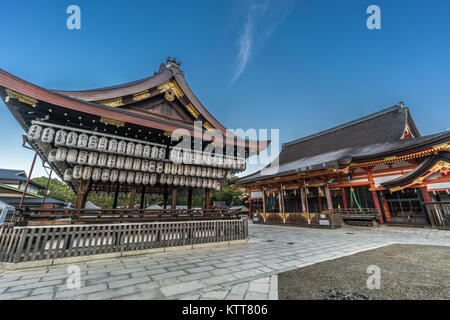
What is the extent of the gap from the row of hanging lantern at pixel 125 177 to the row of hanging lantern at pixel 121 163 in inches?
8.4

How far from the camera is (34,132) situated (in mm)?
5094

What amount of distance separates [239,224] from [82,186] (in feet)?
20.2

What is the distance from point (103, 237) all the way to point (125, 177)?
6.63ft

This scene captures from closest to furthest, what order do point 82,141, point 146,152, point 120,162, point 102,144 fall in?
point 82,141 < point 102,144 < point 120,162 < point 146,152

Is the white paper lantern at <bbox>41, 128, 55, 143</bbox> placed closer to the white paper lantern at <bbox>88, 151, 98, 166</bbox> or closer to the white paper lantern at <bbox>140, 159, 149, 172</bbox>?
the white paper lantern at <bbox>88, 151, 98, 166</bbox>

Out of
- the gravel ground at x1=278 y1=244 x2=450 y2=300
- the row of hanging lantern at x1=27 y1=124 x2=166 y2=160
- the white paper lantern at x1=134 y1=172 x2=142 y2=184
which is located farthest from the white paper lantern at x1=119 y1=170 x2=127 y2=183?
the gravel ground at x1=278 y1=244 x2=450 y2=300

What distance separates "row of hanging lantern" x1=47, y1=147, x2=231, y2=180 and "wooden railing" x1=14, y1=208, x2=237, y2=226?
1.48 meters

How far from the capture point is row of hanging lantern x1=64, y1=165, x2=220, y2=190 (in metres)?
5.79

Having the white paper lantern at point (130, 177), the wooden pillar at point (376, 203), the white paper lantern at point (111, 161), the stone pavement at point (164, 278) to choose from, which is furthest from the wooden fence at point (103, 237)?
the wooden pillar at point (376, 203)

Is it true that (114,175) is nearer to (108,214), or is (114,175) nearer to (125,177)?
(125,177)

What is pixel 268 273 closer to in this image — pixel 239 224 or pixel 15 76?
pixel 239 224

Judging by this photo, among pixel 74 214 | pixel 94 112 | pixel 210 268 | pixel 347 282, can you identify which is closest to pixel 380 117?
pixel 347 282

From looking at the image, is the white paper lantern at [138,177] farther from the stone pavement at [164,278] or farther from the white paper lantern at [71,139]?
the stone pavement at [164,278]

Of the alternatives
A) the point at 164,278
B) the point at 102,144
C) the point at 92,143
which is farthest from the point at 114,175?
the point at 164,278
